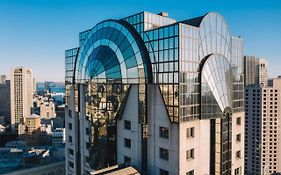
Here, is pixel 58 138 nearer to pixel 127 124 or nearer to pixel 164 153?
pixel 127 124

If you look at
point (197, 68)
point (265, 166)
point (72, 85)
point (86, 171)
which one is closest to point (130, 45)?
point (197, 68)

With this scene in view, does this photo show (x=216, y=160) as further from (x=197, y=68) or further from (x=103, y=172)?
(x=103, y=172)

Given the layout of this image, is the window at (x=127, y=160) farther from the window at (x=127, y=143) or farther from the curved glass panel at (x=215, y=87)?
the curved glass panel at (x=215, y=87)

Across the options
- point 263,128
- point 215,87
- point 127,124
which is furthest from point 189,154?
point 263,128

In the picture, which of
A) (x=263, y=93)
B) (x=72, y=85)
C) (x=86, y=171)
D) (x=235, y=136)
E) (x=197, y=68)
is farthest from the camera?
(x=263, y=93)

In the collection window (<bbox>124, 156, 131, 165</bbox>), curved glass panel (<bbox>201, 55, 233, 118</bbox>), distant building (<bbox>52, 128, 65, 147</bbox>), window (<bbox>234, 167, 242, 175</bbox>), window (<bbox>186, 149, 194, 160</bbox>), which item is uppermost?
curved glass panel (<bbox>201, 55, 233, 118</bbox>)

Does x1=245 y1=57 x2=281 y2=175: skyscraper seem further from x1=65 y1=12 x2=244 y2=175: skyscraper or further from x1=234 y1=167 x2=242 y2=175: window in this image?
x1=65 y1=12 x2=244 y2=175: skyscraper

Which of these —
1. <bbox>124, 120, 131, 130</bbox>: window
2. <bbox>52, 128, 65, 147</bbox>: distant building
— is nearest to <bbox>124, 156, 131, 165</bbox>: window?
<bbox>124, 120, 131, 130</bbox>: window

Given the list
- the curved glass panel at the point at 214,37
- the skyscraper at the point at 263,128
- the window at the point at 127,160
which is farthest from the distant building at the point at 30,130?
the curved glass panel at the point at 214,37
